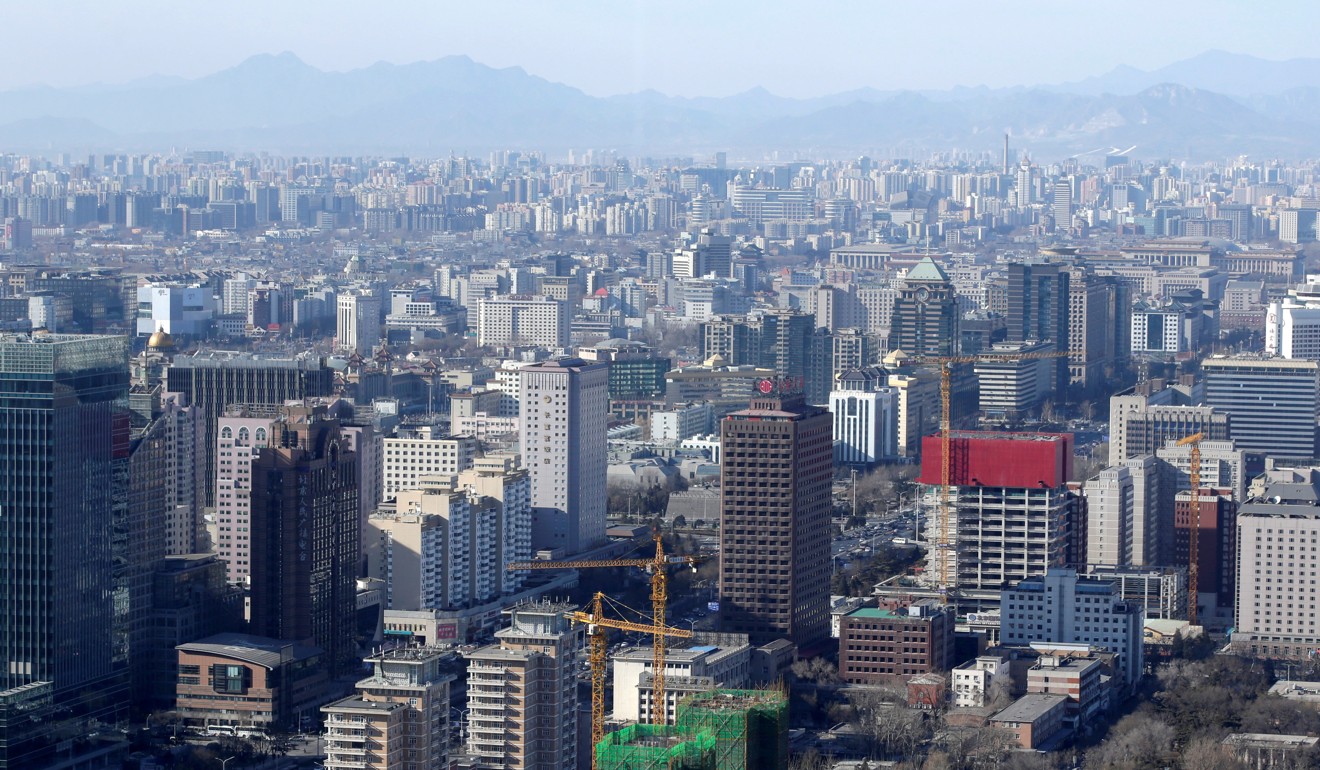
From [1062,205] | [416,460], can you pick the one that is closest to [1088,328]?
[416,460]

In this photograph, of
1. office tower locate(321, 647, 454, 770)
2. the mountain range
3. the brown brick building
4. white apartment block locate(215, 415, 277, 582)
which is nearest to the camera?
office tower locate(321, 647, 454, 770)

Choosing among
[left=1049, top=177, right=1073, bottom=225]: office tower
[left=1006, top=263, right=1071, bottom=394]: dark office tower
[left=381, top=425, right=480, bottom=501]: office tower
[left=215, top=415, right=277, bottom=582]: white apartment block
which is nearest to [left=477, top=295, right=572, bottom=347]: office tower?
[left=1006, top=263, right=1071, bottom=394]: dark office tower

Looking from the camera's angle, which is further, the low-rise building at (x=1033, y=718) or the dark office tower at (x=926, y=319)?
the dark office tower at (x=926, y=319)

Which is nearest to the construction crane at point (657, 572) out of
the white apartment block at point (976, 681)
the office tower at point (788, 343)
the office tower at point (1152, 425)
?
the white apartment block at point (976, 681)

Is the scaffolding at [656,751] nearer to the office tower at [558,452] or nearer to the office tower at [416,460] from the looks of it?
the office tower at [558,452]

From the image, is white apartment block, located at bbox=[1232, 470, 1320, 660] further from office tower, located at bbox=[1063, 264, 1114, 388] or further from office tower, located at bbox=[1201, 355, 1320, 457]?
office tower, located at bbox=[1063, 264, 1114, 388]
